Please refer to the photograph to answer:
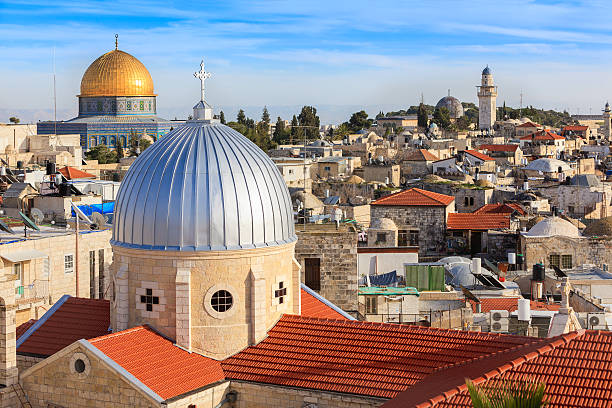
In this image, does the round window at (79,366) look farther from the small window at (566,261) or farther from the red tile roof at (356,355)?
the small window at (566,261)

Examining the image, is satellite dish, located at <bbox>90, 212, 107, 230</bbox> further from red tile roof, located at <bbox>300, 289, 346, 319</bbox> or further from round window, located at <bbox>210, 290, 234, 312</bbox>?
round window, located at <bbox>210, 290, 234, 312</bbox>

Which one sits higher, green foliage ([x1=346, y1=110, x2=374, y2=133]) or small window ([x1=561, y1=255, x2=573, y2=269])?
green foliage ([x1=346, y1=110, x2=374, y2=133])

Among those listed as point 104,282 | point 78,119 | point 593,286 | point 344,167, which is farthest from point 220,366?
point 78,119

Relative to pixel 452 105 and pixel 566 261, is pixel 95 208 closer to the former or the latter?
pixel 566 261

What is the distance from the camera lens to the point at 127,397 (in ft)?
53.3

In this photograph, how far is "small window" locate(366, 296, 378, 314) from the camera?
2608cm

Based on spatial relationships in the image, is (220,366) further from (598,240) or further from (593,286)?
(598,240)

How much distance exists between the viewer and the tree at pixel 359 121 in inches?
5576

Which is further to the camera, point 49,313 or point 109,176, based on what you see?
point 109,176

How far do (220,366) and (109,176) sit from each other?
52009mm

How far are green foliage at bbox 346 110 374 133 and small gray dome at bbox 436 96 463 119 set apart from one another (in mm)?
20421

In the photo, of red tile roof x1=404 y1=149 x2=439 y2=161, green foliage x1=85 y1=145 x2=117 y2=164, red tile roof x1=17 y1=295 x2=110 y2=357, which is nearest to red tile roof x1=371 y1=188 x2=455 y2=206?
red tile roof x1=17 y1=295 x2=110 y2=357

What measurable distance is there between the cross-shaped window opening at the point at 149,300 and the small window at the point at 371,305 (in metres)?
9.07

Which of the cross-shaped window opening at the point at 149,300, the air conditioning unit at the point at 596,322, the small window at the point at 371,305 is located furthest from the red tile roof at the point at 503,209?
the cross-shaped window opening at the point at 149,300
